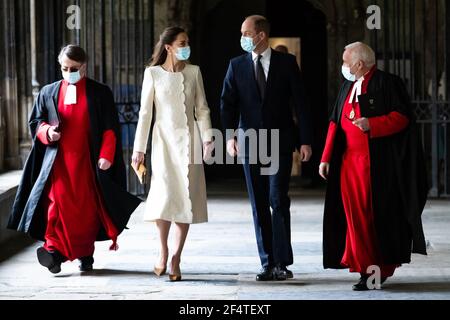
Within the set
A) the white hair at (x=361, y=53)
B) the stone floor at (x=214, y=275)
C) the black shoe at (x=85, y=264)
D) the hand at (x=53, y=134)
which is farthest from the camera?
the black shoe at (x=85, y=264)

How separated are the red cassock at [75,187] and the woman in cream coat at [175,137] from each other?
40 cm

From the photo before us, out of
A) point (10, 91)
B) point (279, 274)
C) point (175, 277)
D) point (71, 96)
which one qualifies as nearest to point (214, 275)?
point (175, 277)

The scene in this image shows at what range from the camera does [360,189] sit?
608cm

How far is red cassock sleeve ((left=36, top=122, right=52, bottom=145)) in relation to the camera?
658 cm

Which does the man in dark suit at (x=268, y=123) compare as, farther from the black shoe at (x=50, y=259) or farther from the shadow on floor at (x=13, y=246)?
the shadow on floor at (x=13, y=246)

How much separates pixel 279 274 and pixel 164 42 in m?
1.60

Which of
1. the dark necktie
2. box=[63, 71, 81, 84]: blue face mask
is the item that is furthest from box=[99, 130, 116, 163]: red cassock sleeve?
the dark necktie

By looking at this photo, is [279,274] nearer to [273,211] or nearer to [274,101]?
[273,211]

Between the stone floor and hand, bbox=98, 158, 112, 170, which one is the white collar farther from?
the stone floor

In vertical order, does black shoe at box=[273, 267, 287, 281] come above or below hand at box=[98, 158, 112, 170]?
below

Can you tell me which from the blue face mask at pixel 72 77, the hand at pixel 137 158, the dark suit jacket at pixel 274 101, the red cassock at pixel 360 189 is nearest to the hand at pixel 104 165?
the hand at pixel 137 158

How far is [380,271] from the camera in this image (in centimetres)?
604

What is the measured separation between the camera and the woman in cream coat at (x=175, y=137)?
6.36 m

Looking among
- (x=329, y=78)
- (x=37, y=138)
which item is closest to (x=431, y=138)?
(x=329, y=78)
